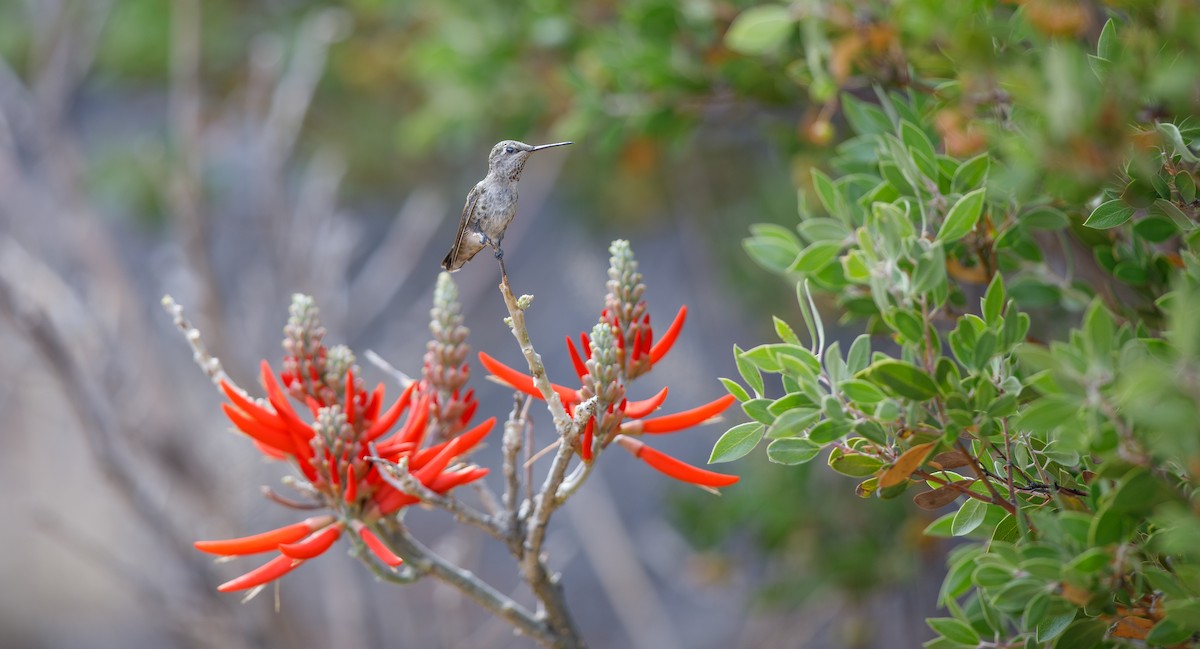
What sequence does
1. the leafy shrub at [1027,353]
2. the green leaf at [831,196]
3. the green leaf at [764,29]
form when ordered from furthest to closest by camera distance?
the green leaf at [764,29], the green leaf at [831,196], the leafy shrub at [1027,353]

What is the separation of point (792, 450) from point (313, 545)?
33cm

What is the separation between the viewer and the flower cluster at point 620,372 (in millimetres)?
594

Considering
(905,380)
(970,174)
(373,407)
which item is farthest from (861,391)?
(373,407)

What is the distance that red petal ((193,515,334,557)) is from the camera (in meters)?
0.63

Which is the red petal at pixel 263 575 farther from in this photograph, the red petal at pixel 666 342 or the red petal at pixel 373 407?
the red petal at pixel 666 342

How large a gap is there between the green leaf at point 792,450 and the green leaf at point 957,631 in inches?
6.8

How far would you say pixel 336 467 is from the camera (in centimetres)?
65

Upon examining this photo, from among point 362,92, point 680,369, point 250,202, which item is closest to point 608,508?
point 680,369

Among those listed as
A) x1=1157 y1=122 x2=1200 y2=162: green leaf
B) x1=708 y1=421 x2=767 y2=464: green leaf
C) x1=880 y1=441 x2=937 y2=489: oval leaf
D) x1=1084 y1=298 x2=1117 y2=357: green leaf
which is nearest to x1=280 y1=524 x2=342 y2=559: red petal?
x1=708 y1=421 x2=767 y2=464: green leaf

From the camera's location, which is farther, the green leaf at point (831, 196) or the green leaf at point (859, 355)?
the green leaf at point (831, 196)

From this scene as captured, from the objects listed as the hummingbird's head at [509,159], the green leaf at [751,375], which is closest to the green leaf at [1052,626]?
the green leaf at [751,375]

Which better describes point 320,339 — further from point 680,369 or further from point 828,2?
point 680,369

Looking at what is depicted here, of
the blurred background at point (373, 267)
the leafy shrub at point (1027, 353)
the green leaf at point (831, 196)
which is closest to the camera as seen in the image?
the leafy shrub at point (1027, 353)

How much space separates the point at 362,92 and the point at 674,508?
59.4 inches
